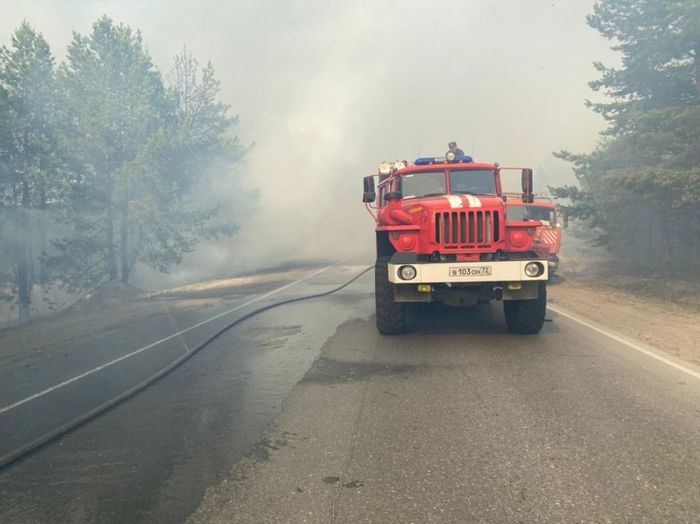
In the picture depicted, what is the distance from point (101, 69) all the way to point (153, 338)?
61.6ft

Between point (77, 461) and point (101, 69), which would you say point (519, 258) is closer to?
point (77, 461)

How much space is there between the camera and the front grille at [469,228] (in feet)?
22.8

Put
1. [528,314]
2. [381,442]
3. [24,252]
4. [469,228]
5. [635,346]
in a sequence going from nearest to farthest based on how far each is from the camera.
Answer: [381,442], [635,346], [469,228], [528,314], [24,252]

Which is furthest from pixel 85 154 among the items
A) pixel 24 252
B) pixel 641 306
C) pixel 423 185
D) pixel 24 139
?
pixel 641 306

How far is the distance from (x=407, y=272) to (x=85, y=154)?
19262mm

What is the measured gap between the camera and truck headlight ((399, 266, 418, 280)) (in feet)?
22.2

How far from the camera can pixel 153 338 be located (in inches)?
328

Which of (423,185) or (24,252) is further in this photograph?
(24,252)

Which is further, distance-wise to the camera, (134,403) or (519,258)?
(519,258)

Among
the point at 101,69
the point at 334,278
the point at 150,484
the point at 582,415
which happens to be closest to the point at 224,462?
the point at 150,484

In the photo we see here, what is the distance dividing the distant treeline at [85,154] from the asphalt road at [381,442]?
17.7 meters

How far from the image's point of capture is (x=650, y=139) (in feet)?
47.6

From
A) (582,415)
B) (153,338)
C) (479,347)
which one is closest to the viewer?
(582,415)

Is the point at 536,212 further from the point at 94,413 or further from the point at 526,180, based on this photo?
the point at 94,413
